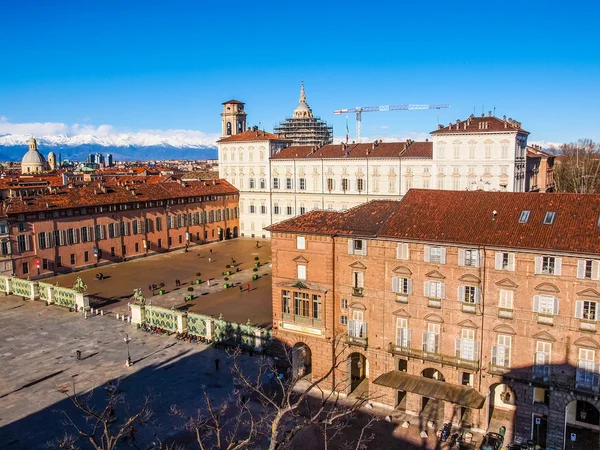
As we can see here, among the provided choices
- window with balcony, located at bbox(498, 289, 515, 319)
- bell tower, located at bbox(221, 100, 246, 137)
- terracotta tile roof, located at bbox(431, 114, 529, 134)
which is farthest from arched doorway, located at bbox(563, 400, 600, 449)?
bell tower, located at bbox(221, 100, 246, 137)

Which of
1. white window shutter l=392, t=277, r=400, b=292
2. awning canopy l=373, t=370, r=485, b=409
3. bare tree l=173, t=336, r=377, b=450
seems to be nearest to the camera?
bare tree l=173, t=336, r=377, b=450

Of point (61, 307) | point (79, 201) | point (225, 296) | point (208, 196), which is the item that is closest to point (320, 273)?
point (225, 296)

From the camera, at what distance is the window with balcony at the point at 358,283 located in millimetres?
36875

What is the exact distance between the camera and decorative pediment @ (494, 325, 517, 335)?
32.0 metres

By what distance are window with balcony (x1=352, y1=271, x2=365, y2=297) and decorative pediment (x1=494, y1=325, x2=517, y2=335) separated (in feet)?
28.7

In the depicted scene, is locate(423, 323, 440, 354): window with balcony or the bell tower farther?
the bell tower

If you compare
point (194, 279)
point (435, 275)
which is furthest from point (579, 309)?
point (194, 279)

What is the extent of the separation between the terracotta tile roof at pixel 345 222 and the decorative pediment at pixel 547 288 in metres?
10.3

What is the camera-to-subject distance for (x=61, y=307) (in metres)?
58.4

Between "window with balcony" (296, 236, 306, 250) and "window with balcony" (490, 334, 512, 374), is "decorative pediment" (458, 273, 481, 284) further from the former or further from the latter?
"window with balcony" (296, 236, 306, 250)

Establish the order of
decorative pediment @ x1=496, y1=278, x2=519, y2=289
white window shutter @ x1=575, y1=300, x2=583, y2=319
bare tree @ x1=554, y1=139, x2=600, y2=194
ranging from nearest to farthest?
1. white window shutter @ x1=575, y1=300, x2=583, y2=319
2. decorative pediment @ x1=496, y1=278, x2=519, y2=289
3. bare tree @ x1=554, y1=139, x2=600, y2=194

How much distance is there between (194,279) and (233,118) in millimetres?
71310

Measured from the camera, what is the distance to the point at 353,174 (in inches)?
3684

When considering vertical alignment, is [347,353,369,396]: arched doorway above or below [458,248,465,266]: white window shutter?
below
